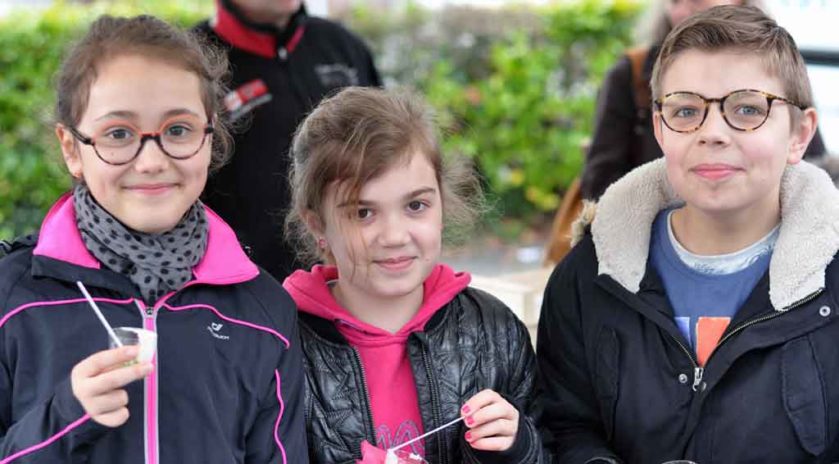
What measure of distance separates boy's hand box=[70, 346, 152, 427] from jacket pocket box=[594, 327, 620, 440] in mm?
1119

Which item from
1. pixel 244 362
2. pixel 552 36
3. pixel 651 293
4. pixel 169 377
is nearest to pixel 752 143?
pixel 651 293

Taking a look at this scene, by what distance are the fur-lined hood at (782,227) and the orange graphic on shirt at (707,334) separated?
13 centimetres

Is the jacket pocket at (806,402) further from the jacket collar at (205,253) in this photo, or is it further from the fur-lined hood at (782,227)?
the jacket collar at (205,253)

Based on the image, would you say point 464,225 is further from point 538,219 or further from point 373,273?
point 538,219

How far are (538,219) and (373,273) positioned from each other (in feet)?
21.3

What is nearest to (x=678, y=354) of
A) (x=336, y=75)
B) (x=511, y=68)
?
(x=336, y=75)

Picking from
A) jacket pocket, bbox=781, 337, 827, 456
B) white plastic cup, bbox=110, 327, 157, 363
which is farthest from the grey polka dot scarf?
jacket pocket, bbox=781, 337, 827, 456

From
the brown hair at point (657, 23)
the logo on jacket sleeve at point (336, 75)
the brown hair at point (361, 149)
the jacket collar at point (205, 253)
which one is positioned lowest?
the jacket collar at point (205, 253)

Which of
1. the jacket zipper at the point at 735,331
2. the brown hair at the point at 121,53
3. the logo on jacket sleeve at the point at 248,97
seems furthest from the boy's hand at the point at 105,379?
the logo on jacket sleeve at the point at 248,97

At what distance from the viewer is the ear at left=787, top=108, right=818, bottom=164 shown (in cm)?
247

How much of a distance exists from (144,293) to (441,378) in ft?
2.38

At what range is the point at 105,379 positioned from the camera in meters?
1.90

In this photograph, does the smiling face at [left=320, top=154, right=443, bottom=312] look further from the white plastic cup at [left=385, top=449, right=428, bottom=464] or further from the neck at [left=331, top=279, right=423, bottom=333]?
the white plastic cup at [left=385, top=449, right=428, bottom=464]

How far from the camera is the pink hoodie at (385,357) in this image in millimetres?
2488
